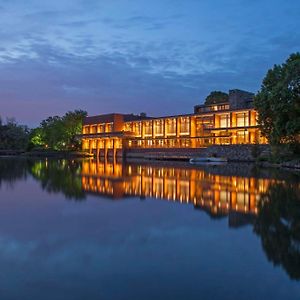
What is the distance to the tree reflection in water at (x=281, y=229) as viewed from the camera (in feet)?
28.9

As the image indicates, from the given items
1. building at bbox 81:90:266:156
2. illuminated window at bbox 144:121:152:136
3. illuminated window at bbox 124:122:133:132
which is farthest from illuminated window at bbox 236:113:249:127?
illuminated window at bbox 124:122:133:132

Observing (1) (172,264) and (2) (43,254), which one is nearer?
(1) (172,264)

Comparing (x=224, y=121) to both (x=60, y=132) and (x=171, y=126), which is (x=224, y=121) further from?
(x=60, y=132)

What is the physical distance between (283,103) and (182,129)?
151 ft

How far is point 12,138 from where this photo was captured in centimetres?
12100

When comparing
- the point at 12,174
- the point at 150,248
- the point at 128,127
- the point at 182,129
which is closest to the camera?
the point at 150,248

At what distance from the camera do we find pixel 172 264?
8.51 metres

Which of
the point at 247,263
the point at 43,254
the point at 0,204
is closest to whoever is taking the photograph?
the point at 247,263

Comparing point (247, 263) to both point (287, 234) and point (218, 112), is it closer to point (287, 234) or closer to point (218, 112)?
point (287, 234)

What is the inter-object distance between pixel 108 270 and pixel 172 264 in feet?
4.82

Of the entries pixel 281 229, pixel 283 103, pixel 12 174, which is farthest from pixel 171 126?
pixel 281 229

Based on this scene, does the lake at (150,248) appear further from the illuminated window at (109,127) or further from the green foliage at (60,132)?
the green foliage at (60,132)

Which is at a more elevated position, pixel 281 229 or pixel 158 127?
pixel 158 127

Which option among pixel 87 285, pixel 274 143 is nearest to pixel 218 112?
pixel 274 143
